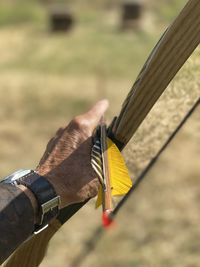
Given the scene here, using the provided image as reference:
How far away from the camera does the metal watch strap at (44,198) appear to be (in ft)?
4.96

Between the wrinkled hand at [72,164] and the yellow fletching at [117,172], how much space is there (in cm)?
7

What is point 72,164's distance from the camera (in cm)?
152

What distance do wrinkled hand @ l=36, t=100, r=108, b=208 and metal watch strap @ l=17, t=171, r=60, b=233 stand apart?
0.06 feet

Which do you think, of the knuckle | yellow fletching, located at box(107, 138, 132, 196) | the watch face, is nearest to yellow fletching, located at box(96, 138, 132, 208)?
yellow fletching, located at box(107, 138, 132, 196)

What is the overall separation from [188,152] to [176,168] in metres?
0.40

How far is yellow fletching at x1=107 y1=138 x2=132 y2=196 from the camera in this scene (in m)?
1.44

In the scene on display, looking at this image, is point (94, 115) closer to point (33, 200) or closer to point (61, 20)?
point (33, 200)

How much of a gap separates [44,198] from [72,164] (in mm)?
104

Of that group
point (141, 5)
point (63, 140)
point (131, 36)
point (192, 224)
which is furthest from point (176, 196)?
point (141, 5)

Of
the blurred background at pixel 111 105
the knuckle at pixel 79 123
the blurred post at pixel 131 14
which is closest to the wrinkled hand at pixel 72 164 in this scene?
the knuckle at pixel 79 123

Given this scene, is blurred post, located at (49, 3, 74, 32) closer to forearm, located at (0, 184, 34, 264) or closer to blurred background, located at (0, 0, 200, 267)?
blurred background, located at (0, 0, 200, 267)

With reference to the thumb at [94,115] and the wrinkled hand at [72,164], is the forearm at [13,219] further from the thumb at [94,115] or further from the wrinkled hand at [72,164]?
the thumb at [94,115]

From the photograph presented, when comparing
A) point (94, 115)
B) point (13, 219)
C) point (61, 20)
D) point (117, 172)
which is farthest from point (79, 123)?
point (61, 20)

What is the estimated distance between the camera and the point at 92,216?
16.3 feet
